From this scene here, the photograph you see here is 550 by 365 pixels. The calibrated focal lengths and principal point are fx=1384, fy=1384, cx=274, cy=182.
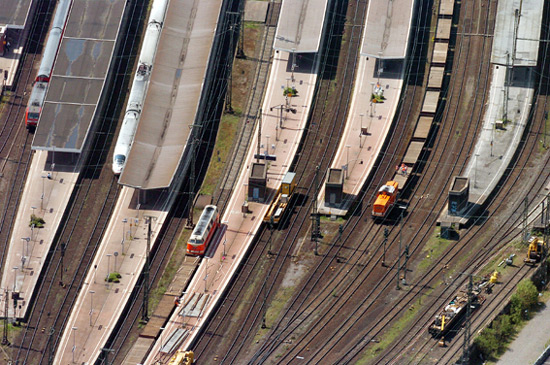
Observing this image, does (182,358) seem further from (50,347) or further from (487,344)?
(487,344)

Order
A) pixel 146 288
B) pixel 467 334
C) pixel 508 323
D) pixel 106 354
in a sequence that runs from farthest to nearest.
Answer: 1. pixel 146 288
2. pixel 508 323
3. pixel 467 334
4. pixel 106 354

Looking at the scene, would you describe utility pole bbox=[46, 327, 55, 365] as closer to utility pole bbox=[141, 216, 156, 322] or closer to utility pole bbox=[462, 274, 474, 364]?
utility pole bbox=[141, 216, 156, 322]

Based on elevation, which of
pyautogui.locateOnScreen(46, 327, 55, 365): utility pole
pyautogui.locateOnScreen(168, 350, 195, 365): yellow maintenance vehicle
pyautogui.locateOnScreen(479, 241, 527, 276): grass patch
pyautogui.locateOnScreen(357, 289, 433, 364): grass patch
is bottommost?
pyautogui.locateOnScreen(46, 327, 55, 365): utility pole

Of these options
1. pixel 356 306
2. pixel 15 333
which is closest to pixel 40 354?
pixel 15 333

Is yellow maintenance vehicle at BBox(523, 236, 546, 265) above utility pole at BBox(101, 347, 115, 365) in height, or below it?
above

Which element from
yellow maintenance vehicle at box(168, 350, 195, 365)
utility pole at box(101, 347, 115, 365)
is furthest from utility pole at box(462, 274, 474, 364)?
utility pole at box(101, 347, 115, 365)

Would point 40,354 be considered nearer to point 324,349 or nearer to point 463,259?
point 324,349

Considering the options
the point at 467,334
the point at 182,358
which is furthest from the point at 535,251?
the point at 182,358

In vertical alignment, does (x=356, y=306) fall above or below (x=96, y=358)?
above
